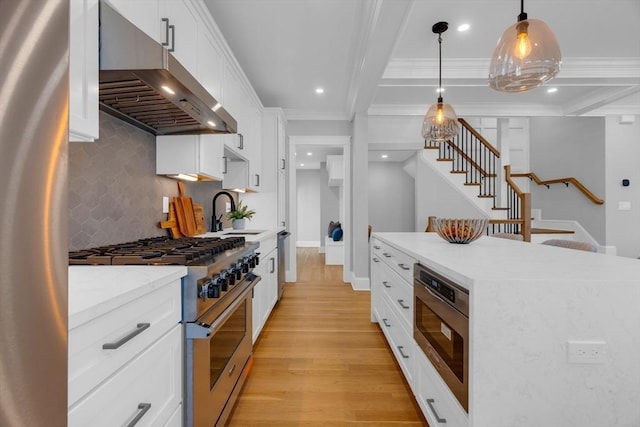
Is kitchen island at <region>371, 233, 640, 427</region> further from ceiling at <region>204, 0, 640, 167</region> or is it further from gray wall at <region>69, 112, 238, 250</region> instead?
→ ceiling at <region>204, 0, 640, 167</region>

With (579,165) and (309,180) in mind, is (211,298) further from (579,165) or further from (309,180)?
(309,180)

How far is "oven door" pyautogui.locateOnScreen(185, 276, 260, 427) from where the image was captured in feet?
3.80

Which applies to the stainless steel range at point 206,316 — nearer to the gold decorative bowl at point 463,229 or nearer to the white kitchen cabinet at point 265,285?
the white kitchen cabinet at point 265,285

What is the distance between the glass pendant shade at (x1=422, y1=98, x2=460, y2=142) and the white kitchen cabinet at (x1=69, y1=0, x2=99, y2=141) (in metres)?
2.69

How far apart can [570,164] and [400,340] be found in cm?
589

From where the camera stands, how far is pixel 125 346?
2.72 ft

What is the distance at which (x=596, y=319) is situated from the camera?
99cm

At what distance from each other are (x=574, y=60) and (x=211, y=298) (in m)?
4.51

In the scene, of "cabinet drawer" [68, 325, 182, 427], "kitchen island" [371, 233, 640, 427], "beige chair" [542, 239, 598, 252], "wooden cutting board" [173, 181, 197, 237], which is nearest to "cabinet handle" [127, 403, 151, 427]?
"cabinet drawer" [68, 325, 182, 427]

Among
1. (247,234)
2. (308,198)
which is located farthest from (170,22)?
(308,198)

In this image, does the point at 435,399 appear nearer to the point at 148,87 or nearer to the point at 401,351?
the point at 401,351

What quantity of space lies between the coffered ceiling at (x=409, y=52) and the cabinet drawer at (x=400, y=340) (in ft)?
6.88

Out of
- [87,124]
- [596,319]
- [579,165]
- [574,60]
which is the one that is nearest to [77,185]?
[87,124]

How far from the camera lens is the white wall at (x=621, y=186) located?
500cm
